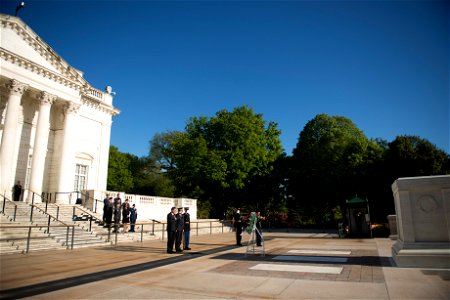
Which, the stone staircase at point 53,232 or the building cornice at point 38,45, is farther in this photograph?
the building cornice at point 38,45

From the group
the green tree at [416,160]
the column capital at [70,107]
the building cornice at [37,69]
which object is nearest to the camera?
the building cornice at [37,69]

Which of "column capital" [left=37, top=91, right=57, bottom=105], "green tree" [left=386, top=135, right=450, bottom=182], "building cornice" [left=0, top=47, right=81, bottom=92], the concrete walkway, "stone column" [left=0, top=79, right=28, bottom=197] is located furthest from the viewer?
"green tree" [left=386, top=135, right=450, bottom=182]

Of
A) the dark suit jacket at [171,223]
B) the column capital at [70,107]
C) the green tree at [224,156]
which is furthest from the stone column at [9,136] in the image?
the green tree at [224,156]

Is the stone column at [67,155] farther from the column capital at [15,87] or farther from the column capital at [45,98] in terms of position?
the column capital at [15,87]

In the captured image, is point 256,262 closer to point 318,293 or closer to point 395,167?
point 318,293

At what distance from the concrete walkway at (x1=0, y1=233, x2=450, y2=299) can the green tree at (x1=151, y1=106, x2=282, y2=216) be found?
26985 millimetres

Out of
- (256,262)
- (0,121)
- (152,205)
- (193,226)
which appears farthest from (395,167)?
(0,121)

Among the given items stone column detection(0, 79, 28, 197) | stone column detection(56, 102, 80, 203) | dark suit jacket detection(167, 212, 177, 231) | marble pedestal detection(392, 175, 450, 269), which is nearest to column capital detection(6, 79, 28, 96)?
stone column detection(0, 79, 28, 197)

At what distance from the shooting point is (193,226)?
84.3 feet

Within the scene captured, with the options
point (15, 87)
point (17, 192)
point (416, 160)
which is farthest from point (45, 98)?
point (416, 160)

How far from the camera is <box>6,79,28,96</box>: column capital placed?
21953mm

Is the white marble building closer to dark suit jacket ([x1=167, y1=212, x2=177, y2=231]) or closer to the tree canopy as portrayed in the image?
the tree canopy

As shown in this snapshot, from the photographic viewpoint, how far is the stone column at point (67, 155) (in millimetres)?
24672

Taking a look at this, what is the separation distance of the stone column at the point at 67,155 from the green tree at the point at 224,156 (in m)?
14.6
